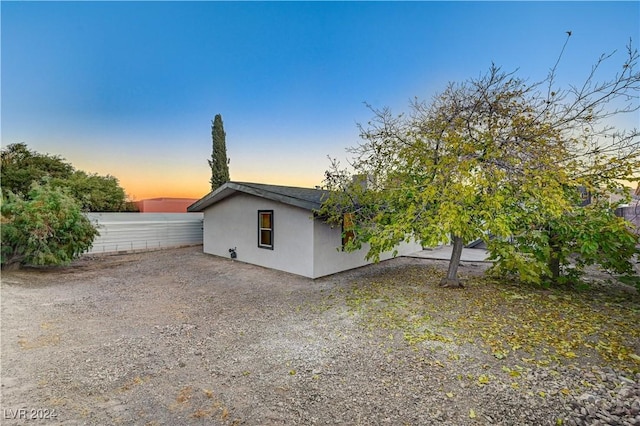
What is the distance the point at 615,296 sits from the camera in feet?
18.8

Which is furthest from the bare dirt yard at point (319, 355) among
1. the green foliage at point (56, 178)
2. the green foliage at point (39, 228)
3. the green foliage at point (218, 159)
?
the green foliage at point (56, 178)

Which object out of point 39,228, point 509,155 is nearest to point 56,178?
point 39,228

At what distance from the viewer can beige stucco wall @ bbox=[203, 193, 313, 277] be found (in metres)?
7.68

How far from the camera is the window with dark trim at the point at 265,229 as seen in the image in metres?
8.54

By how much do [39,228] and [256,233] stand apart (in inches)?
210

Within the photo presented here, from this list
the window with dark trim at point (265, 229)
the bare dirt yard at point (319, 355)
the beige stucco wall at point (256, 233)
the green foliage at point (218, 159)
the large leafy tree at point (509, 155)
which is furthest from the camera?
the green foliage at point (218, 159)

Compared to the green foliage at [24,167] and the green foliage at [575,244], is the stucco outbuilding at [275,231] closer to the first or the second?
the green foliage at [575,244]

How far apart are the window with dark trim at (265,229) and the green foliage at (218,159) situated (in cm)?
1249

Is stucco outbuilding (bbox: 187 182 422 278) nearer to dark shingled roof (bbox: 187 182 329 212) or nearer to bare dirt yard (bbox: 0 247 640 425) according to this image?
dark shingled roof (bbox: 187 182 329 212)

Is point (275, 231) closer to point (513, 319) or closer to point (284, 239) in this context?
point (284, 239)

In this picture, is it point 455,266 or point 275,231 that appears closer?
point 455,266

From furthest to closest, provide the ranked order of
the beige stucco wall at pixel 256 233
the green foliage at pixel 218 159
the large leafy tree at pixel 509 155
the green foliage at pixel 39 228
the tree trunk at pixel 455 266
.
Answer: the green foliage at pixel 218 159 < the beige stucco wall at pixel 256 233 < the green foliage at pixel 39 228 < the tree trunk at pixel 455 266 < the large leafy tree at pixel 509 155

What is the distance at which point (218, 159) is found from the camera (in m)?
20.1

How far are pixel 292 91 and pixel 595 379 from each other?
35.7 feet
